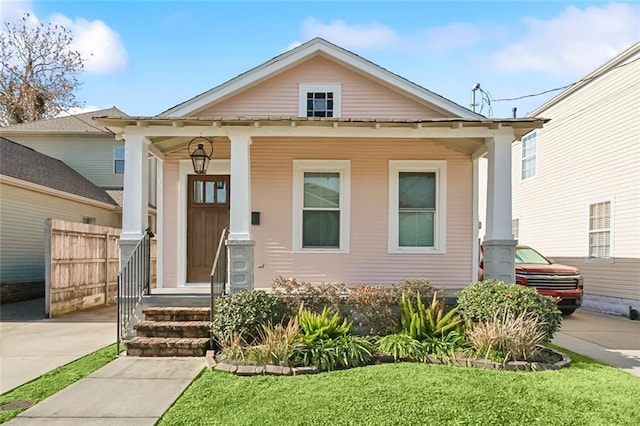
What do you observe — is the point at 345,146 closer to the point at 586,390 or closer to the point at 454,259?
the point at 454,259

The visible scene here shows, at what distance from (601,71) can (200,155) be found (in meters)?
10.3

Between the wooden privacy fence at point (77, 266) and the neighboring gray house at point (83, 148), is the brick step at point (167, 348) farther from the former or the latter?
the neighboring gray house at point (83, 148)

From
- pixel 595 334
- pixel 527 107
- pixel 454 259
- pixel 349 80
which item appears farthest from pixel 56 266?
pixel 527 107

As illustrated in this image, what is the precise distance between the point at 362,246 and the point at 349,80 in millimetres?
3516

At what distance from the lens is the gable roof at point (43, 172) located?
1242 centimetres

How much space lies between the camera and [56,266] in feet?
32.6

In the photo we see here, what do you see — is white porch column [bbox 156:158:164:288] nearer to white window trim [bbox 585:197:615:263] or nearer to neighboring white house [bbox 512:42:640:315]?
neighboring white house [bbox 512:42:640:315]

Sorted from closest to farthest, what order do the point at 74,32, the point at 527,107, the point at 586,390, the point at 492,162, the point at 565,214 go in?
the point at 586,390, the point at 492,162, the point at 565,214, the point at 527,107, the point at 74,32

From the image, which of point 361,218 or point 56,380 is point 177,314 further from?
point 361,218

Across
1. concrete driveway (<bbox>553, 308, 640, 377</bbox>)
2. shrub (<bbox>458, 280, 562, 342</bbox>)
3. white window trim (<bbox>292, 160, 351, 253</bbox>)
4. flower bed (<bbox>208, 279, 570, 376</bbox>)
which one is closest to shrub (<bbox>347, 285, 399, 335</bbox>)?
flower bed (<bbox>208, 279, 570, 376</bbox>)

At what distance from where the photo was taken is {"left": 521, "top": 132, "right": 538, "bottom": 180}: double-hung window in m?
14.6

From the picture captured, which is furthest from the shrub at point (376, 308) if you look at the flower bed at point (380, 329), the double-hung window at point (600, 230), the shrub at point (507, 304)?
the double-hung window at point (600, 230)

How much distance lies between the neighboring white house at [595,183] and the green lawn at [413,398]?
21.3 ft

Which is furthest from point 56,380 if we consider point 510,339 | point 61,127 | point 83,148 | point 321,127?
point 61,127
